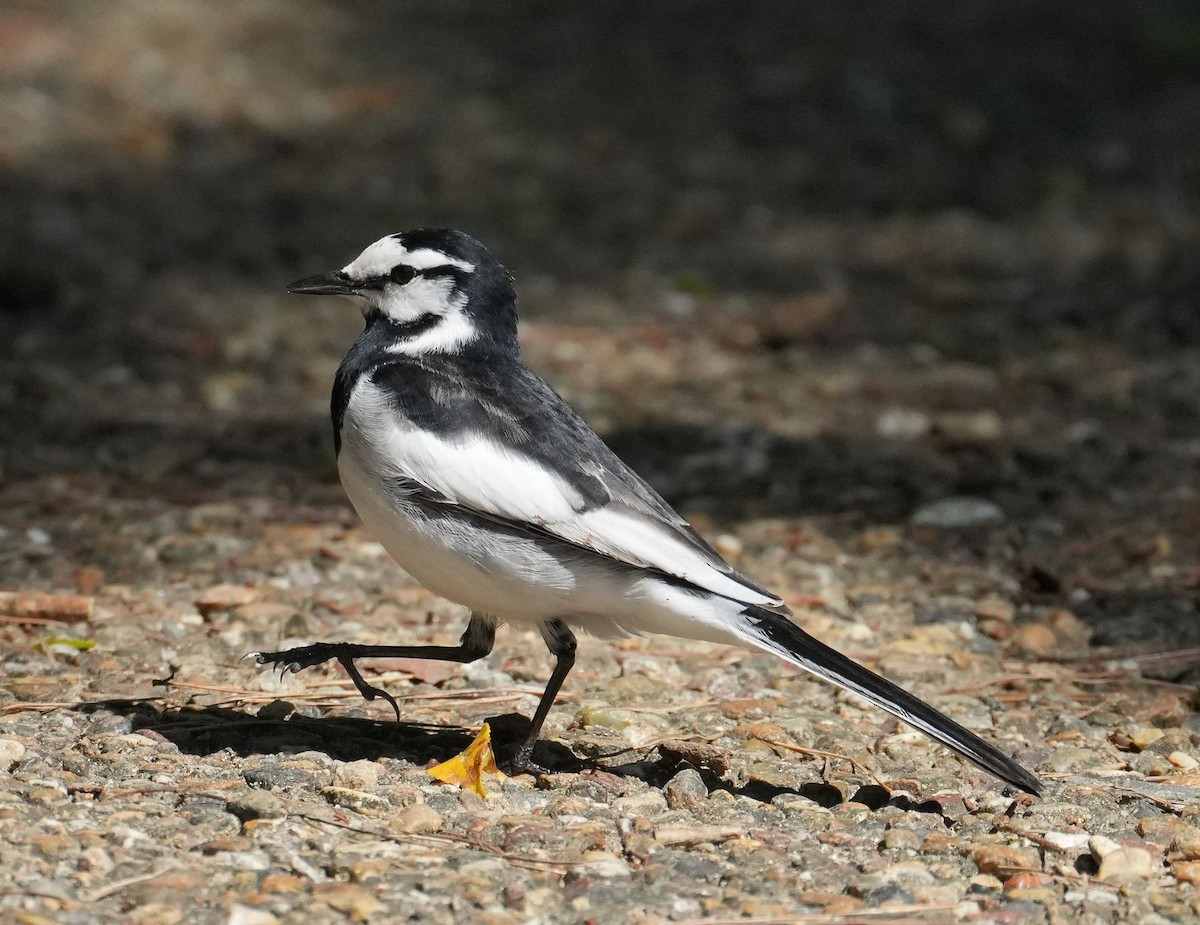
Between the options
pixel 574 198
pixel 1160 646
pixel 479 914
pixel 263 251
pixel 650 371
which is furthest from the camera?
pixel 574 198

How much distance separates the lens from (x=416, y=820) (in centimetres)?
362

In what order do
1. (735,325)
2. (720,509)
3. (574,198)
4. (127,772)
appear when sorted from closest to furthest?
(127,772) < (720,509) < (735,325) < (574,198)

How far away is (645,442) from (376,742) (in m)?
2.73

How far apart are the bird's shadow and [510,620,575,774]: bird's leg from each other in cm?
7

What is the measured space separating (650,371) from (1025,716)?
3.24m

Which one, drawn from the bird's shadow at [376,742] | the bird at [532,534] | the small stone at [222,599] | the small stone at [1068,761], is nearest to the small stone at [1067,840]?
the bird at [532,534]

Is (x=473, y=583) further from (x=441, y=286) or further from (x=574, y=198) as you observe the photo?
(x=574, y=198)

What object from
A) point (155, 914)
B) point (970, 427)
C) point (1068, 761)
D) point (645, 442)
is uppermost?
point (970, 427)

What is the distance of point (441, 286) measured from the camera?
14.6 ft

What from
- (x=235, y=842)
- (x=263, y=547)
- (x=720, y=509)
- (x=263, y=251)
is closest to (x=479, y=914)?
(x=235, y=842)

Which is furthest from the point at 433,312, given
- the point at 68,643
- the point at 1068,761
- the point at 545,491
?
the point at 1068,761

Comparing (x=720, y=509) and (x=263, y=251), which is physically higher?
(x=263, y=251)

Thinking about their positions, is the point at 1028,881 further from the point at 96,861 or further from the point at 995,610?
the point at 96,861

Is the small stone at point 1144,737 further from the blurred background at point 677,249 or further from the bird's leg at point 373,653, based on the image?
the bird's leg at point 373,653
